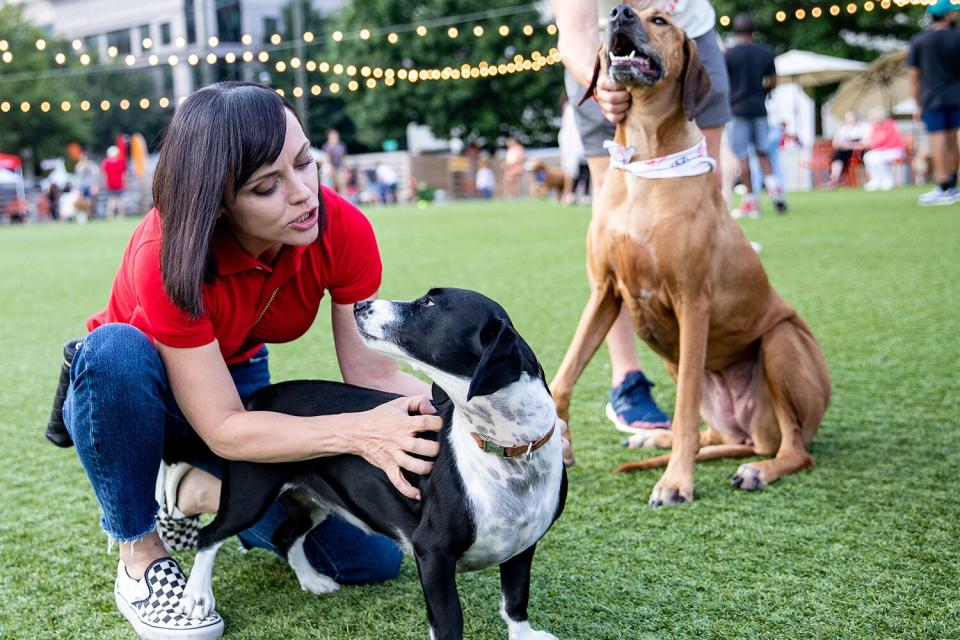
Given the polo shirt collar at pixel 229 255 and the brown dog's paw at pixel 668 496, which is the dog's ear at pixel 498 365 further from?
the brown dog's paw at pixel 668 496

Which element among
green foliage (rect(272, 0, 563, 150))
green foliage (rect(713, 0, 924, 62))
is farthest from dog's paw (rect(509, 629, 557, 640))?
green foliage (rect(272, 0, 563, 150))

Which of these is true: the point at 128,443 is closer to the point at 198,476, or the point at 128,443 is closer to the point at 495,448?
the point at 198,476

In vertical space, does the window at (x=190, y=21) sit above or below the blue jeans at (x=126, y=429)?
above

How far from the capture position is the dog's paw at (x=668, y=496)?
2729mm

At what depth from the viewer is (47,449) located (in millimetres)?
3426

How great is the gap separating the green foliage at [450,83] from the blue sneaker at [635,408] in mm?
32063

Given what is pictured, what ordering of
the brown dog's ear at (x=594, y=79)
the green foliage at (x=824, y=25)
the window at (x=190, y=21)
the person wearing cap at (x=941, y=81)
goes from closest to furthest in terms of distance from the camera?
the brown dog's ear at (x=594, y=79) < the person wearing cap at (x=941, y=81) < the green foliage at (x=824, y=25) < the window at (x=190, y=21)

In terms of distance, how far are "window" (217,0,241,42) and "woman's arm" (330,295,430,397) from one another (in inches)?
1806

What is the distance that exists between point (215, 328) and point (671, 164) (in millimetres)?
1553

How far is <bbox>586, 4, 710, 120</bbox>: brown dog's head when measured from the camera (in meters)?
2.87

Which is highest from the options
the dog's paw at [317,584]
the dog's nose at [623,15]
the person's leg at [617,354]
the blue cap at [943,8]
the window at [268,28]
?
the window at [268,28]

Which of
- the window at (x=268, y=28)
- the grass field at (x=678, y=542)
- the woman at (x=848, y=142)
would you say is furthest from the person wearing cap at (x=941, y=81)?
the window at (x=268, y=28)

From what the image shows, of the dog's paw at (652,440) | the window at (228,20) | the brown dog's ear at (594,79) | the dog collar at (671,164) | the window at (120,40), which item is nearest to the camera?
the dog collar at (671,164)

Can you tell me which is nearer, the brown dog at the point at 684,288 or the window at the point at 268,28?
the brown dog at the point at 684,288
